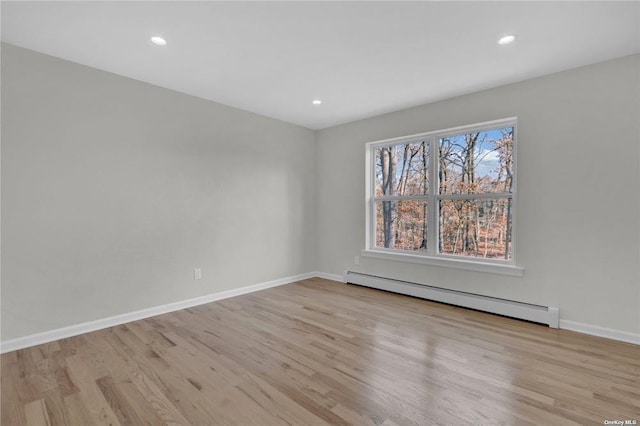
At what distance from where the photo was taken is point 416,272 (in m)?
3.89

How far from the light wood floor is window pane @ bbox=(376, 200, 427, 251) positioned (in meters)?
1.21

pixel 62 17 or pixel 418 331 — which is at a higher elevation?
pixel 62 17

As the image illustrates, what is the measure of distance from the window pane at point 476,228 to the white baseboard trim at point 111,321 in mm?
2636

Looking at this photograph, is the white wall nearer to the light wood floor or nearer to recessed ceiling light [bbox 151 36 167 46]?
the light wood floor

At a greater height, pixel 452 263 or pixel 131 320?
pixel 452 263

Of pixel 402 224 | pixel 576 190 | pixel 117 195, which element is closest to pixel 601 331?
pixel 576 190

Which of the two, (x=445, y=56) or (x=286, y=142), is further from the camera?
(x=286, y=142)

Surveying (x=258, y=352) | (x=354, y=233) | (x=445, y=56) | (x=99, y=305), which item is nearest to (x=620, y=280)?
(x=445, y=56)

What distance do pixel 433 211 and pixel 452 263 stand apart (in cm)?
70

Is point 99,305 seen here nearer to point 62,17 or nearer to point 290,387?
point 290,387

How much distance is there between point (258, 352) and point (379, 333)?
111 cm

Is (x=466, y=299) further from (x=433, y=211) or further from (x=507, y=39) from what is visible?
(x=507, y=39)

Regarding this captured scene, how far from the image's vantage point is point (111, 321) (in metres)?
2.89

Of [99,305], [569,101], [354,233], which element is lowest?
[99,305]
